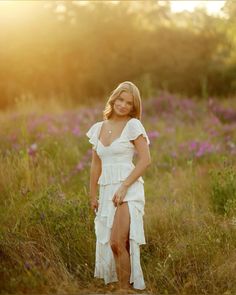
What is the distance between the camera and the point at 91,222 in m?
5.45

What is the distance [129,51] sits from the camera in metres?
20.8

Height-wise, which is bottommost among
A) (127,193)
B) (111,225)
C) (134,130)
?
(111,225)

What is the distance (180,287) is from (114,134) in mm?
1285

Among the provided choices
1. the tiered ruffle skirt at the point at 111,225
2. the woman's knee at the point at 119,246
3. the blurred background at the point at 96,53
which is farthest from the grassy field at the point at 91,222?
the blurred background at the point at 96,53

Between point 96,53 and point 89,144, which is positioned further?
point 96,53

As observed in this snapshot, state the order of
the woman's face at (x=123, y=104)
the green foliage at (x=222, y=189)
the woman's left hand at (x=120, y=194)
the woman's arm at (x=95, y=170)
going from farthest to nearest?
the green foliage at (x=222, y=189), the woman's arm at (x=95, y=170), the woman's face at (x=123, y=104), the woman's left hand at (x=120, y=194)

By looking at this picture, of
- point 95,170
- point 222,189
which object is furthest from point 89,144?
point 95,170

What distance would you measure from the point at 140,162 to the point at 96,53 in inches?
648

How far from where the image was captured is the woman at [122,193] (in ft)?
14.6

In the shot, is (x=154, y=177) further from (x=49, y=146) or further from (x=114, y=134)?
(x=114, y=134)

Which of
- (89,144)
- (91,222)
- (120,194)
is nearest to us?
(120,194)

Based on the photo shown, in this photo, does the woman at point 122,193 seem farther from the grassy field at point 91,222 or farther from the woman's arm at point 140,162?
the grassy field at point 91,222

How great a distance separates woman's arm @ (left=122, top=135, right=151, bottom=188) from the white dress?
0.15ft

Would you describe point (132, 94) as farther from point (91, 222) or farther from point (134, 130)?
point (91, 222)
